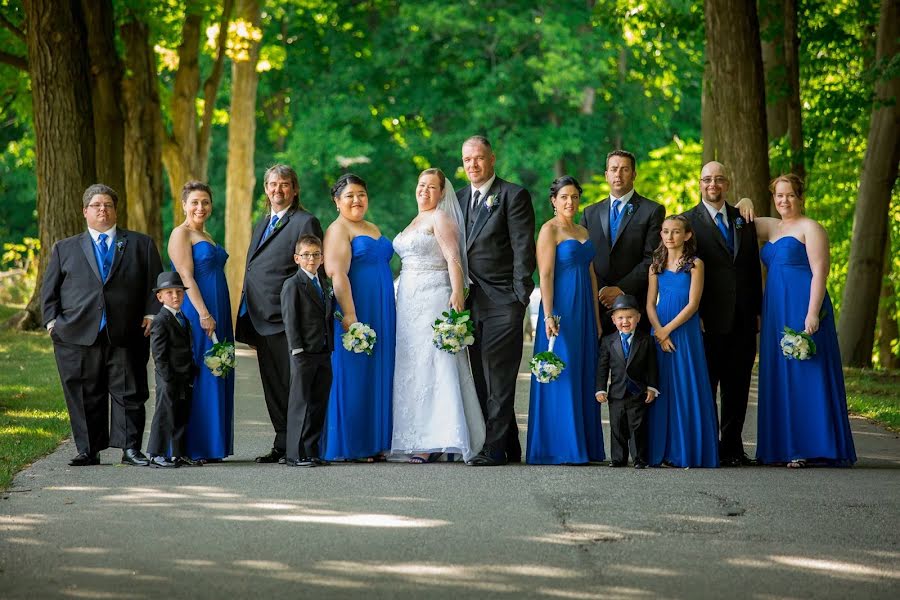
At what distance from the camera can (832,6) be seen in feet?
96.9

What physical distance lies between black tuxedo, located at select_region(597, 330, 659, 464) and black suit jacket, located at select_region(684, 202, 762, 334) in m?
0.65

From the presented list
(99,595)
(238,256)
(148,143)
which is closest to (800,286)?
(99,595)

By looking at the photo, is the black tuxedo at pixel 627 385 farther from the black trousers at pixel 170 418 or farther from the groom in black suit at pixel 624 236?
the black trousers at pixel 170 418

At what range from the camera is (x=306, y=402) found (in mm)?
10656

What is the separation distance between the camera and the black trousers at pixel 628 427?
35.2 ft

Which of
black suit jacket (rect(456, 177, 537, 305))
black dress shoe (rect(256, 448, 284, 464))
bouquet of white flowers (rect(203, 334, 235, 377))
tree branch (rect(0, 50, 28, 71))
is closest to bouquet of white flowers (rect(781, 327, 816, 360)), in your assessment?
black suit jacket (rect(456, 177, 537, 305))

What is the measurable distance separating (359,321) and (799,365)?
3329mm

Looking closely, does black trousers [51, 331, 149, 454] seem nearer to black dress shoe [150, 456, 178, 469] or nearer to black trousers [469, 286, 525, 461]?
black dress shoe [150, 456, 178, 469]

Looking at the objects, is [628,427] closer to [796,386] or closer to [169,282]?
[796,386]

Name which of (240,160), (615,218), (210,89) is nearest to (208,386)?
(615,218)

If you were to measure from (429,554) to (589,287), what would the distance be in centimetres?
420

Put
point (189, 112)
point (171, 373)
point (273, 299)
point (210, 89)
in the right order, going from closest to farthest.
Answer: point (171, 373) → point (273, 299) → point (189, 112) → point (210, 89)

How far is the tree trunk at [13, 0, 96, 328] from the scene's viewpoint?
67.0 ft

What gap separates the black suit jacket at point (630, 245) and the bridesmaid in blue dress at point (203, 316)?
2862 millimetres
